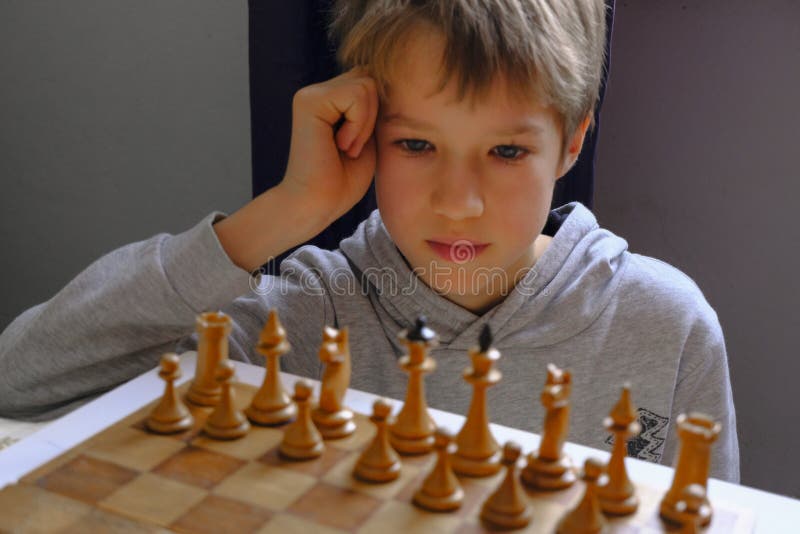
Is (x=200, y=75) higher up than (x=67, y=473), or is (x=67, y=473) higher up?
(x=200, y=75)

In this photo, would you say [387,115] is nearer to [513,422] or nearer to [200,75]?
[513,422]

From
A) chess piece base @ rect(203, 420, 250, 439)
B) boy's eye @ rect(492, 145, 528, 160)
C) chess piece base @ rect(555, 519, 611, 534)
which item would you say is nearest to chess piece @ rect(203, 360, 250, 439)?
chess piece base @ rect(203, 420, 250, 439)

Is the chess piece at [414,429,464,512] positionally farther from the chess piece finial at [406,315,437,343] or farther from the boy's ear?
the boy's ear

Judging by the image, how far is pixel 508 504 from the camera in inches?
25.9

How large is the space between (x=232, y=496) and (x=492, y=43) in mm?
680

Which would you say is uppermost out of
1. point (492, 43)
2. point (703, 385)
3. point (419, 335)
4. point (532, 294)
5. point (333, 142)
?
point (492, 43)

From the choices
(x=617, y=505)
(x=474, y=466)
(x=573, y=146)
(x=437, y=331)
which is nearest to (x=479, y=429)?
(x=474, y=466)

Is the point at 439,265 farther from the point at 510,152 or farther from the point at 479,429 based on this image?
the point at 479,429

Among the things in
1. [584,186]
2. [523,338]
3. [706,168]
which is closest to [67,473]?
[523,338]

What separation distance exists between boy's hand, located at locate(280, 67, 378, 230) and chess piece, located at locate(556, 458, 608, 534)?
0.65 m

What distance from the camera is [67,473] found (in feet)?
2.36

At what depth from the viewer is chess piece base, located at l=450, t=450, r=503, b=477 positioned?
738 millimetres

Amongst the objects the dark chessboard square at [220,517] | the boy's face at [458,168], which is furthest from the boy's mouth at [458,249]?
the dark chessboard square at [220,517]

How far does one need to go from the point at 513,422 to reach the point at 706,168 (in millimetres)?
983
